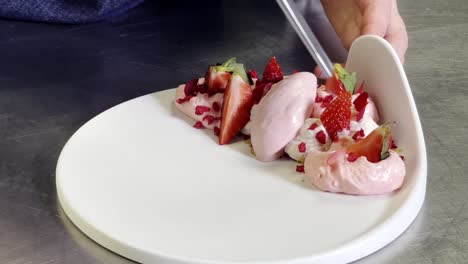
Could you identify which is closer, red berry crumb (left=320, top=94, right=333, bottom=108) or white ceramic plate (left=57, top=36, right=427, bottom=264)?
white ceramic plate (left=57, top=36, right=427, bottom=264)

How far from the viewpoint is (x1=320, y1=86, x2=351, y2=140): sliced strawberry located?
1.00 metres

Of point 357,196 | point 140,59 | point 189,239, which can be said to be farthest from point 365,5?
point 189,239

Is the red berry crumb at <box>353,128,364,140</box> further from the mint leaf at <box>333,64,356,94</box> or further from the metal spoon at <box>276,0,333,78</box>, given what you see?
the metal spoon at <box>276,0,333,78</box>

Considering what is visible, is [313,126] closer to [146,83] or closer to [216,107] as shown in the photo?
[216,107]

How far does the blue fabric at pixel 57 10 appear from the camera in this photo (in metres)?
1.49

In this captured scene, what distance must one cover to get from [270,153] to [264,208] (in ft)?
0.34

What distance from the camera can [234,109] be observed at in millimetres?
1063

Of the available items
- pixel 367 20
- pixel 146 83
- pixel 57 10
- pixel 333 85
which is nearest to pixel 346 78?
pixel 333 85

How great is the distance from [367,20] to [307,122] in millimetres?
345

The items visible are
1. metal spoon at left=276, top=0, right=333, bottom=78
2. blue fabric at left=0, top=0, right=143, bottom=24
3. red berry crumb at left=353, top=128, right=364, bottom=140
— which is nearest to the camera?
red berry crumb at left=353, top=128, right=364, bottom=140

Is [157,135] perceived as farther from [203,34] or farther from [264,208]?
[203,34]

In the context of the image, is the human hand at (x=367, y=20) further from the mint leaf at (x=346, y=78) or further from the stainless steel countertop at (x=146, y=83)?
the mint leaf at (x=346, y=78)

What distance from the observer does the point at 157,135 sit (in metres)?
1.09

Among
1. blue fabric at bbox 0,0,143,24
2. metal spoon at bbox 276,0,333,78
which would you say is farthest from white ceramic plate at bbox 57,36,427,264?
blue fabric at bbox 0,0,143,24
